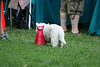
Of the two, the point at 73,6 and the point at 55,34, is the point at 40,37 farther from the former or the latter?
the point at 73,6

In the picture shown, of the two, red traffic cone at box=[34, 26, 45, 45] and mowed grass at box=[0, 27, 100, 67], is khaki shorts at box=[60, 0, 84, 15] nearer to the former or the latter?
red traffic cone at box=[34, 26, 45, 45]

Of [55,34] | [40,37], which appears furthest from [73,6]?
[55,34]

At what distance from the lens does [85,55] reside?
161 inches

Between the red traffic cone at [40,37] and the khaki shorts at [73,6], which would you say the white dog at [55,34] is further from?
the khaki shorts at [73,6]

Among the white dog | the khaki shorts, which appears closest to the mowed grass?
the white dog

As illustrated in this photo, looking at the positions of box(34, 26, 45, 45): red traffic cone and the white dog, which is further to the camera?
box(34, 26, 45, 45): red traffic cone

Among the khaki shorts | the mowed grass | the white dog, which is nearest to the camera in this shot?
the mowed grass

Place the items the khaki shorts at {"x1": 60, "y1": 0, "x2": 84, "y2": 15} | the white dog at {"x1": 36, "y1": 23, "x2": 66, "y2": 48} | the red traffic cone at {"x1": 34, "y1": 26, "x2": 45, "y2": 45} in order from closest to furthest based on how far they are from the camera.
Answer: the white dog at {"x1": 36, "y1": 23, "x2": 66, "y2": 48} → the red traffic cone at {"x1": 34, "y1": 26, "x2": 45, "y2": 45} → the khaki shorts at {"x1": 60, "y1": 0, "x2": 84, "y2": 15}

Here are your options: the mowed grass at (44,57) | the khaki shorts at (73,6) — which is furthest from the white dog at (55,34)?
the khaki shorts at (73,6)

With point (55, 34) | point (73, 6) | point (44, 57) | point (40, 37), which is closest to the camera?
point (44, 57)

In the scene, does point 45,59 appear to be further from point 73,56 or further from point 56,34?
point 56,34

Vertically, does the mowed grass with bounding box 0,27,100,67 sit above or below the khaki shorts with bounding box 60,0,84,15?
below

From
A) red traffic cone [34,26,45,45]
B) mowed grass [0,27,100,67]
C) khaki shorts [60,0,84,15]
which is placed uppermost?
khaki shorts [60,0,84,15]

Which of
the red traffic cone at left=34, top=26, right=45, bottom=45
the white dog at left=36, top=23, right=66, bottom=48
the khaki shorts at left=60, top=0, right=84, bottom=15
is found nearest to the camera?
the white dog at left=36, top=23, right=66, bottom=48
